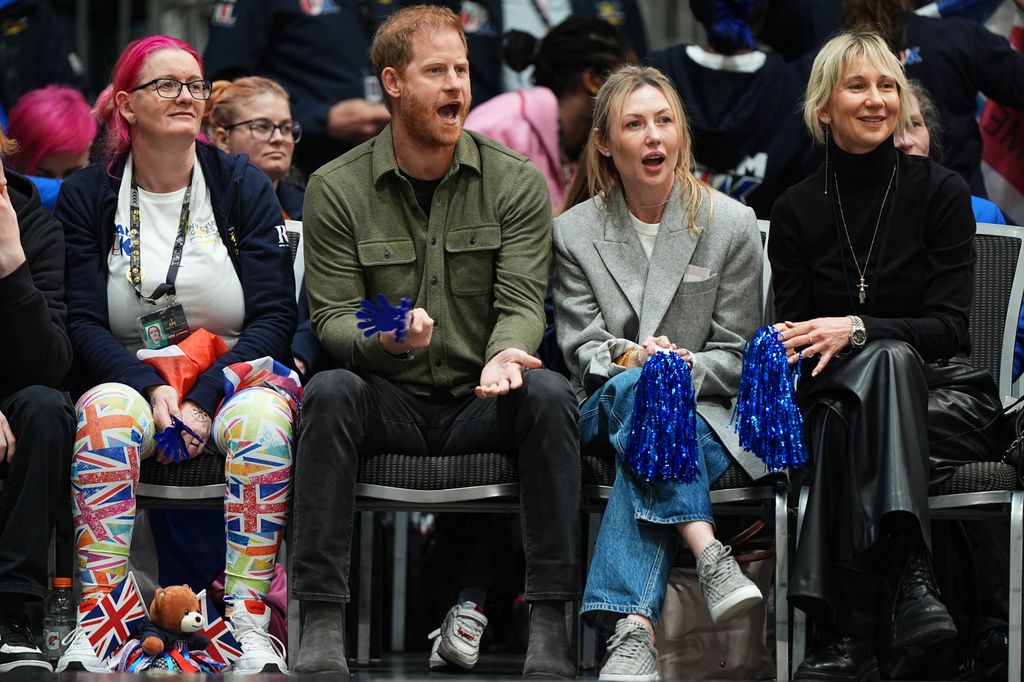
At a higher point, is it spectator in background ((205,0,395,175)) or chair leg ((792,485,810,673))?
spectator in background ((205,0,395,175))

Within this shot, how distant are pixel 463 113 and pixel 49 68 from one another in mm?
2803

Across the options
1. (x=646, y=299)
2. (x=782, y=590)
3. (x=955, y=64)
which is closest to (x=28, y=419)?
(x=646, y=299)

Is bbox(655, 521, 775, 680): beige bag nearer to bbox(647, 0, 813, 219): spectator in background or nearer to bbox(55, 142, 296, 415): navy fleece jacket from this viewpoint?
bbox(55, 142, 296, 415): navy fleece jacket

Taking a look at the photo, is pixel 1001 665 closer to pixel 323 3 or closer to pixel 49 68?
pixel 323 3

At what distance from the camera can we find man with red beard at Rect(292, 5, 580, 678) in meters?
3.44

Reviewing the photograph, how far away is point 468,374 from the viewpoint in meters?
3.83

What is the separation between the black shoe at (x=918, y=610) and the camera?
3135 millimetres

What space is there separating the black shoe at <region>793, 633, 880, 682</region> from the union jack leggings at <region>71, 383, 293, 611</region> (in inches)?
49.4

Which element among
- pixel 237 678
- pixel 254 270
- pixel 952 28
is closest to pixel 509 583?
pixel 254 270

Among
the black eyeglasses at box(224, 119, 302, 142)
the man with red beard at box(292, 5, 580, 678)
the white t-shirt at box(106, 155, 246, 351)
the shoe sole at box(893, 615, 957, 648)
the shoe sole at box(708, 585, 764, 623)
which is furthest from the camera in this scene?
the black eyeglasses at box(224, 119, 302, 142)

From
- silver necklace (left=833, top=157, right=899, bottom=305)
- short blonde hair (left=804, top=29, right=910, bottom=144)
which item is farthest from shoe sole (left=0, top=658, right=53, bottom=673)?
short blonde hair (left=804, top=29, right=910, bottom=144)

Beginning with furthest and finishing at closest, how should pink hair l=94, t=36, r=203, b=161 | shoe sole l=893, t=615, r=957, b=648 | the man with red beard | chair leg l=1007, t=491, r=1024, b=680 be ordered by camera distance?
pink hair l=94, t=36, r=203, b=161, the man with red beard, chair leg l=1007, t=491, r=1024, b=680, shoe sole l=893, t=615, r=957, b=648

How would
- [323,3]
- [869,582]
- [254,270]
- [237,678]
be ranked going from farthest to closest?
[323,3]
[254,270]
[869,582]
[237,678]

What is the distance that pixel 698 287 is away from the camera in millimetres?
3859
